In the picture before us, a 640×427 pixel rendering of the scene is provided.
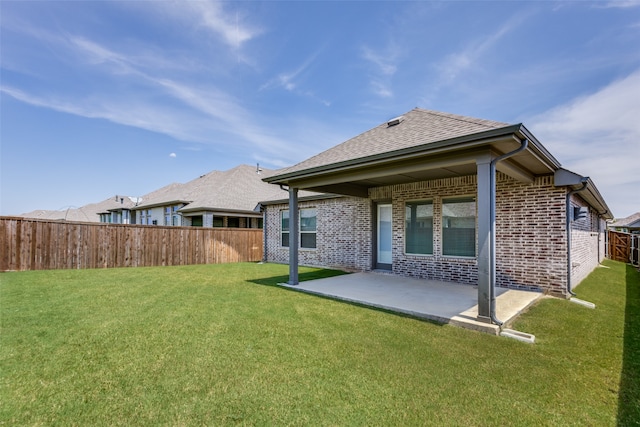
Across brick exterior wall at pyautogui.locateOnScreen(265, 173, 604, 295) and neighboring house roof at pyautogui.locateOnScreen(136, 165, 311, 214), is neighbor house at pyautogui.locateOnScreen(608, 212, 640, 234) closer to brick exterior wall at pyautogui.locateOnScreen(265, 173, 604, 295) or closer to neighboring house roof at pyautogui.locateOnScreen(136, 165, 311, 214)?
brick exterior wall at pyautogui.locateOnScreen(265, 173, 604, 295)

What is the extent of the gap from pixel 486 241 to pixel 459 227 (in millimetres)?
3482

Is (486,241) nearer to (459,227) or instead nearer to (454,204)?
(459,227)

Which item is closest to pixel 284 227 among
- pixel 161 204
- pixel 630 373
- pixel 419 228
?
pixel 419 228

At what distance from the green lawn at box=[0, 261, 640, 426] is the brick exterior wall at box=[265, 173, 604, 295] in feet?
3.92

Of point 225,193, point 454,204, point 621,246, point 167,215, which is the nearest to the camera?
point 454,204

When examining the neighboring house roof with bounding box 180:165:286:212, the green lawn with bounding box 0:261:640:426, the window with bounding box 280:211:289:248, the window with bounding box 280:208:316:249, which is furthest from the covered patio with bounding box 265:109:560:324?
the neighboring house roof with bounding box 180:165:286:212

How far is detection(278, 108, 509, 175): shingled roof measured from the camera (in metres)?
5.23

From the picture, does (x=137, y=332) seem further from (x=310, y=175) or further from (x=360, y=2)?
(x=360, y=2)

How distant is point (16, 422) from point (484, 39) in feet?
36.2

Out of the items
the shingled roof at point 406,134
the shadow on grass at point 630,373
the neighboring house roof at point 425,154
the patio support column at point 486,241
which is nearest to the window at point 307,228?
the neighboring house roof at point 425,154

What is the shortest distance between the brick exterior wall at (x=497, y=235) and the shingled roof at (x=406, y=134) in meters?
1.80

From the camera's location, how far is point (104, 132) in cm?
1719

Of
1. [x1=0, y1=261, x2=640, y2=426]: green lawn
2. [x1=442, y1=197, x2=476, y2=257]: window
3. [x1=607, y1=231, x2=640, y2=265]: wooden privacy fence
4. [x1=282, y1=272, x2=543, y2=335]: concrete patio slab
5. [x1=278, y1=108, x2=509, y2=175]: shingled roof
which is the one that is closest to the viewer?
[x1=0, y1=261, x2=640, y2=426]: green lawn

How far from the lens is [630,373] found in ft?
10.5
